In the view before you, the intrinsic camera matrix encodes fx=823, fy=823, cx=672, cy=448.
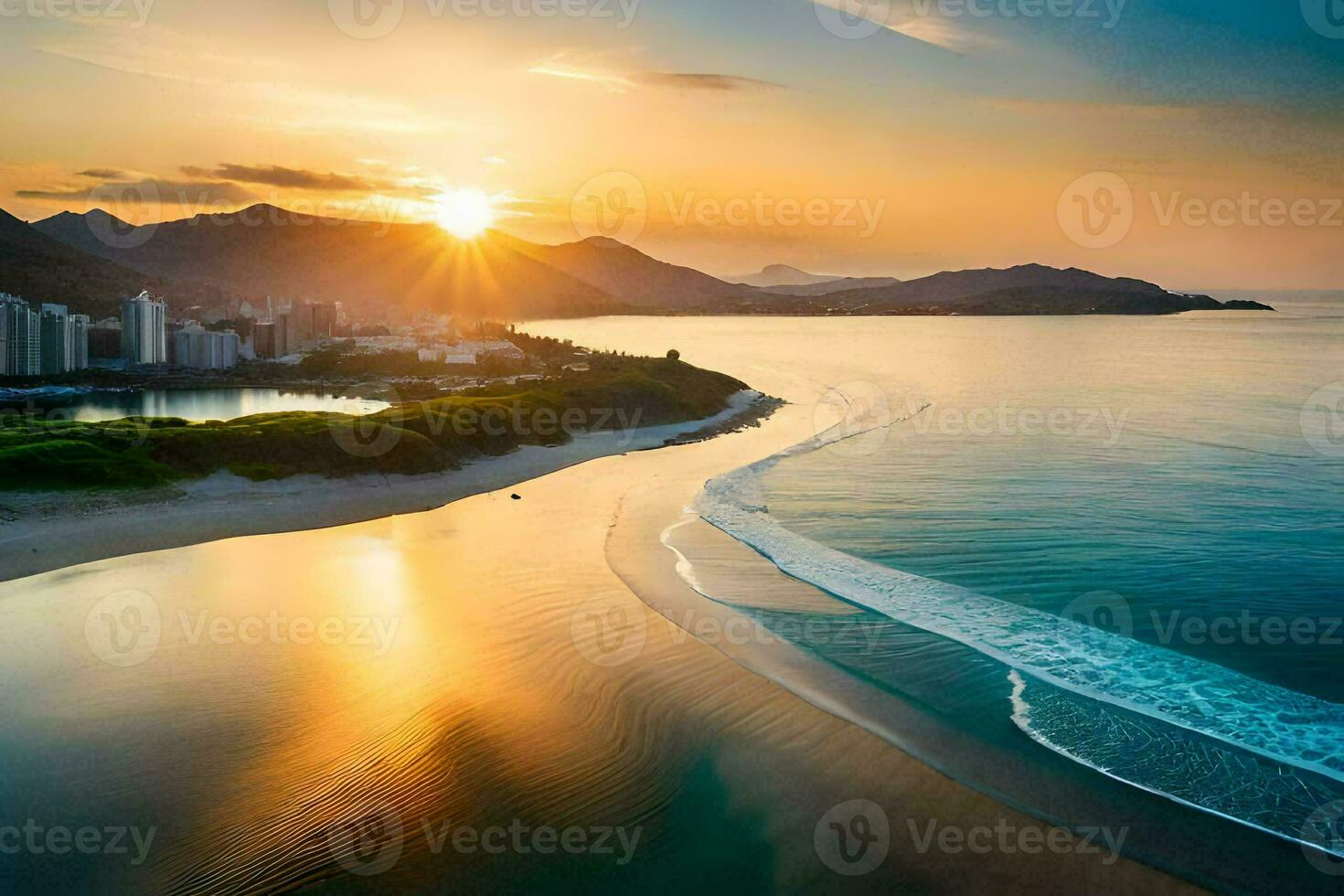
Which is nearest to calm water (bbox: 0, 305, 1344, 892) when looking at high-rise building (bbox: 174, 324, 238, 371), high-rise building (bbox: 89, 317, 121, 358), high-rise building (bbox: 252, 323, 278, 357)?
high-rise building (bbox: 174, 324, 238, 371)

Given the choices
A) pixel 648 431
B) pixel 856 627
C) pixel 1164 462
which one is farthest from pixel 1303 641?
pixel 648 431

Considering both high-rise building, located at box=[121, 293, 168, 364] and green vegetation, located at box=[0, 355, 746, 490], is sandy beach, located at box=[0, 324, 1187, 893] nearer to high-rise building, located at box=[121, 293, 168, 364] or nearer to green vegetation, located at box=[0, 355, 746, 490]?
green vegetation, located at box=[0, 355, 746, 490]

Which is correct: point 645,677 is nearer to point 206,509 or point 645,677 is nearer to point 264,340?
point 206,509

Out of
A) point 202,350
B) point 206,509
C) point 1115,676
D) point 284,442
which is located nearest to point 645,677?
point 1115,676

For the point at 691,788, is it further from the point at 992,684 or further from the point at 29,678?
the point at 29,678

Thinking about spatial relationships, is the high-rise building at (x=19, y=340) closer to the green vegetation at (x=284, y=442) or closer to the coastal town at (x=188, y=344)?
the coastal town at (x=188, y=344)
